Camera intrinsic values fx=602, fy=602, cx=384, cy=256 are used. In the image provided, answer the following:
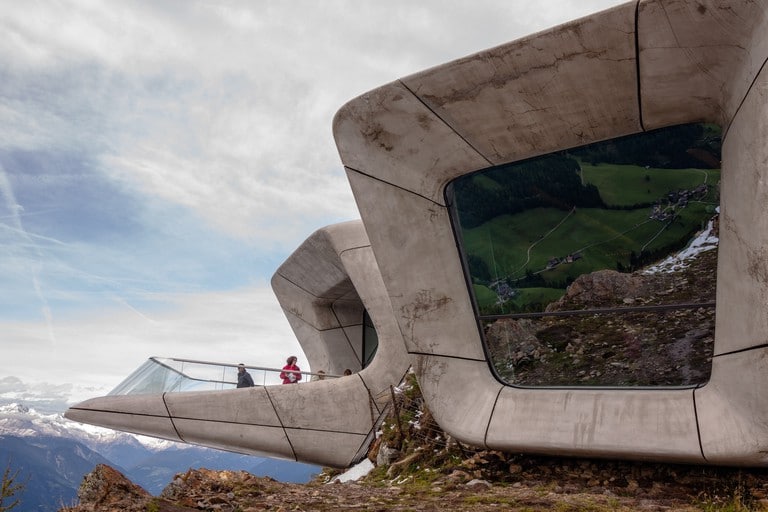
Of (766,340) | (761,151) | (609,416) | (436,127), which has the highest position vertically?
(436,127)

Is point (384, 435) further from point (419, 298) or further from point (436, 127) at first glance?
point (436, 127)

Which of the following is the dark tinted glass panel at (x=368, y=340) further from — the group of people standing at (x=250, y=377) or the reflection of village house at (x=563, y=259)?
the reflection of village house at (x=563, y=259)

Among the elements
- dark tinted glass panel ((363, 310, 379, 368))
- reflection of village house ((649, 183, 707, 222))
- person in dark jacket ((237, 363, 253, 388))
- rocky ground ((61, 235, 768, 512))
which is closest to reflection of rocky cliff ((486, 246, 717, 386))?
rocky ground ((61, 235, 768, 512))

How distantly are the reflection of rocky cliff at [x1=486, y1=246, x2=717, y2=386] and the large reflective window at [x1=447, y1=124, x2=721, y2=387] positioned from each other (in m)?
0.01

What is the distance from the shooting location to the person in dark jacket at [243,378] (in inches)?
518

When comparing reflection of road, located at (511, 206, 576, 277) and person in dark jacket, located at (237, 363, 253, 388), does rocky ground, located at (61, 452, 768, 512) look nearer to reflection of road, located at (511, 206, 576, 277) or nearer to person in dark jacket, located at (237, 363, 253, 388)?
reflection of road, located at (511, 206, 576, 277)

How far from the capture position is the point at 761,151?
6094mm

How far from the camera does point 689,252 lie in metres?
7.46

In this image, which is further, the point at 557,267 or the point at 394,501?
the point at 557,267

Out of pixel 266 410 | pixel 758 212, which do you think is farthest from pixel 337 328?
pixel 758 212

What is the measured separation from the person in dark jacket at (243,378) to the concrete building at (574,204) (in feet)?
17.1

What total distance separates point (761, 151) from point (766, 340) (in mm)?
1930

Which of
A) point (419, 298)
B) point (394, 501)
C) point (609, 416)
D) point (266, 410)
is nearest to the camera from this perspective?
point (394, 501)

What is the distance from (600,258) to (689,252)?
108 cm
